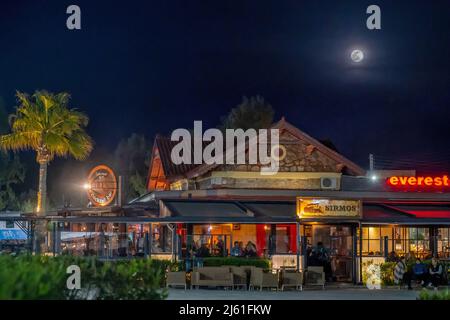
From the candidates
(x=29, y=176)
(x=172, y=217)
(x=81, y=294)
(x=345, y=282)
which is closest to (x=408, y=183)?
(x=345, y=282)

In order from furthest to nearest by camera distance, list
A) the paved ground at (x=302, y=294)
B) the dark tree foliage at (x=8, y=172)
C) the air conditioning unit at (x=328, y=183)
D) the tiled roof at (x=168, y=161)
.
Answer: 1. the dark tree foliage at (x=8, y=172)
2. the tiled roof at (x=168, y=161)
3. the air conditioning unit at (x=328, y=183)
4. the paved ground at (x=302, y=294)

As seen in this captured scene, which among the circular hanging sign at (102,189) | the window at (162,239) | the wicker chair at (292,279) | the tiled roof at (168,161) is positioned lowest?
the wicker chair at (292,279)

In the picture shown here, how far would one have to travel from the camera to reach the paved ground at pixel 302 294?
24469 mm

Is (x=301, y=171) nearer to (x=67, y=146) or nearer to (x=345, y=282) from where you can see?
(x=345, y=282)

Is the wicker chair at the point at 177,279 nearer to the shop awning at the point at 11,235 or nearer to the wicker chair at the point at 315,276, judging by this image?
the wicker chair at the point at 315,276

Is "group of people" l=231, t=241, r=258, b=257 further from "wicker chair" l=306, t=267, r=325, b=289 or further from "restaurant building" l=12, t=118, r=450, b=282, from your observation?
"wicker chair" l=306, t=267, r=325, b=289

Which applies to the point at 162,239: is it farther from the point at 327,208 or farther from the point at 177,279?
the point at 177,279

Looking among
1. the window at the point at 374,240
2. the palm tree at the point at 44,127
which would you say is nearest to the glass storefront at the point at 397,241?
the window at the point at 374,240

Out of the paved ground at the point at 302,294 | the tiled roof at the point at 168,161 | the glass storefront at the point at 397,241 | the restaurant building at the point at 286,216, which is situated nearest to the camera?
the paved ground at the point at 302,294

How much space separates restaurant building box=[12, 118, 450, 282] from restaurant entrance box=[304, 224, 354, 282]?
0.15 ft

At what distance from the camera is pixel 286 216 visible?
33719 mm

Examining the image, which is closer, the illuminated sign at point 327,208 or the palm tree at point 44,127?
the illuminated sign at point 327,208

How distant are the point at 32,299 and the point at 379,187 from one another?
2963 cm

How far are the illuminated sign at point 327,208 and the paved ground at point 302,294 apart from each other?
12.5 feet
